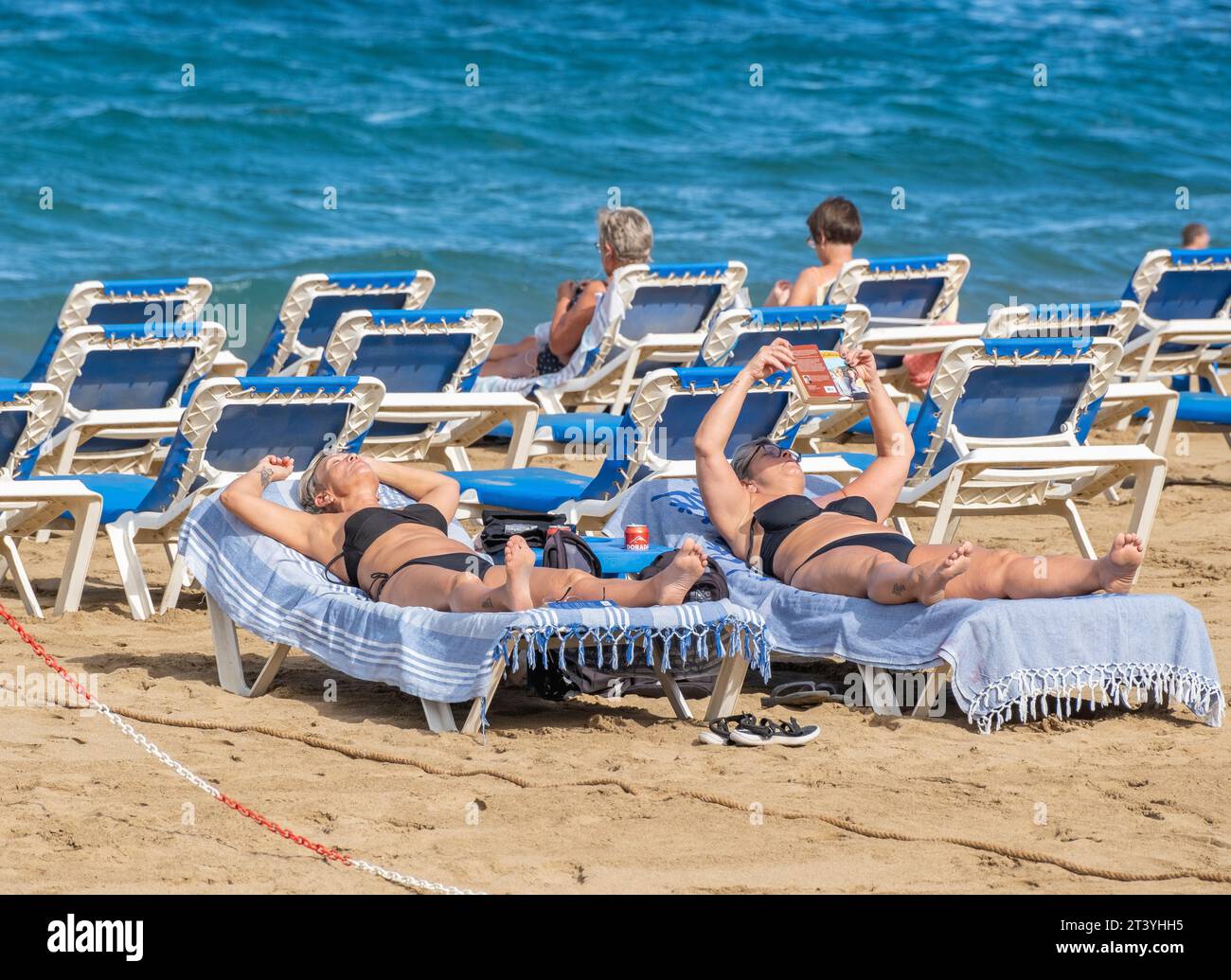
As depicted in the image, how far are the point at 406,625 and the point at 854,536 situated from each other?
1.45 metres

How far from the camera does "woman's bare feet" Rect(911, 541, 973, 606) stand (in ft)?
17.6

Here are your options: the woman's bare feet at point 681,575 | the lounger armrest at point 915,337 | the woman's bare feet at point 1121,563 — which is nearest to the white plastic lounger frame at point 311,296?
the lounger armrest at point 915,337

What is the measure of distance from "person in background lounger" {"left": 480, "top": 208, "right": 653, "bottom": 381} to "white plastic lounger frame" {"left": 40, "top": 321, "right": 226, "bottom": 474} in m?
2.39

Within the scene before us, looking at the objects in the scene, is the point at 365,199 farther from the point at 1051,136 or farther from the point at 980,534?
the point at 980,534

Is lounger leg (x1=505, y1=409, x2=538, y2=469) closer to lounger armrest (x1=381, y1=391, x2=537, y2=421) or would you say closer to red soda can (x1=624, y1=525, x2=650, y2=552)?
lounger armrest (x1=381, y1=391, x2=537, y2=421)

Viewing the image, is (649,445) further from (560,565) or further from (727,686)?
(727,686)

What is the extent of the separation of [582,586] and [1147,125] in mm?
21938

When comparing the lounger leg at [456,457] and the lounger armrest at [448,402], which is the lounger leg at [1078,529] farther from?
the lounger leg at [456,457]

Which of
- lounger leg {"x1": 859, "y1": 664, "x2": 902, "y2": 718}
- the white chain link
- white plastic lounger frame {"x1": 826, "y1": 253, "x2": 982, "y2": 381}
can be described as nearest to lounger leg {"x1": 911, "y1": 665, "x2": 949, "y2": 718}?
lounger leg {"x1": 859, "y1": 664, "x2": 902, "y2": 718}

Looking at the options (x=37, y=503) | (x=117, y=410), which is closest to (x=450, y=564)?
(x=37, y=503)

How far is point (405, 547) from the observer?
19.7 feet

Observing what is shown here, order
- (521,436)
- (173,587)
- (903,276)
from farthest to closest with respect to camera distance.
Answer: (903,276) < (521,436) < (173,587)

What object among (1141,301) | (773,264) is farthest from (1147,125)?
(1141,301)
